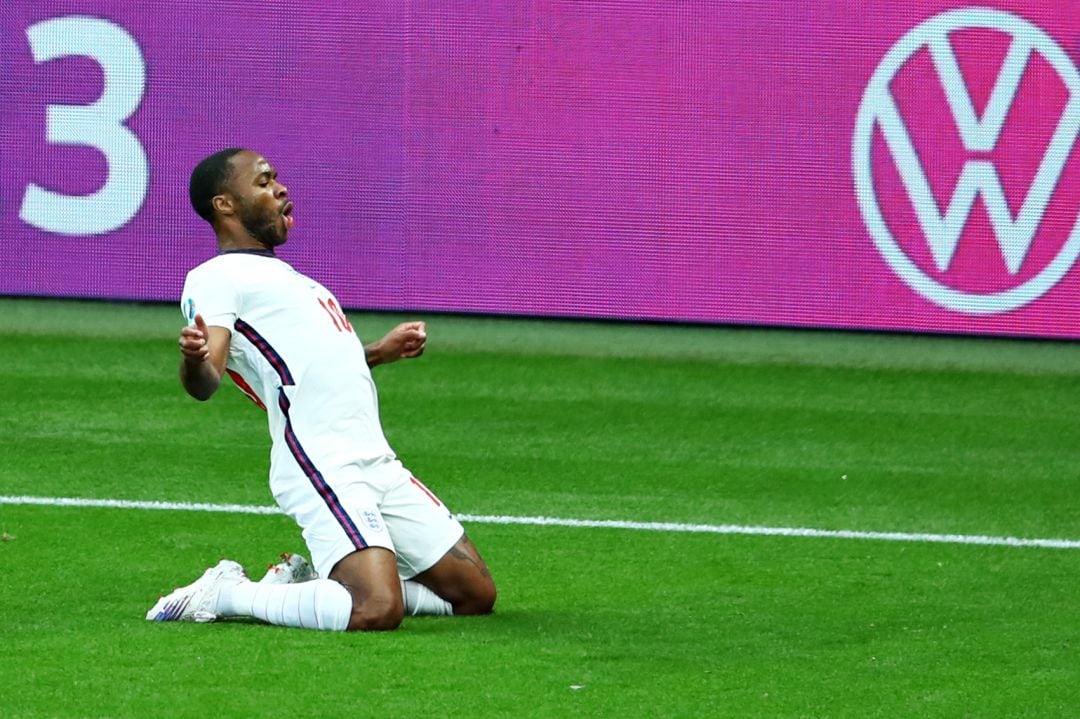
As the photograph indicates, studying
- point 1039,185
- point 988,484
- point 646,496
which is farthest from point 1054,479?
point 1039,185

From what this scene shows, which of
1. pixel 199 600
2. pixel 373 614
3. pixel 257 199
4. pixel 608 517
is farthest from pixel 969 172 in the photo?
pixel 199 600

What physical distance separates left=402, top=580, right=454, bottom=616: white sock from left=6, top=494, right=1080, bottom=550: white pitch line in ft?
5.23

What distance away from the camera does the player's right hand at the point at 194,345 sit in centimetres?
580

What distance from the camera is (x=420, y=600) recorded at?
660 centimetres

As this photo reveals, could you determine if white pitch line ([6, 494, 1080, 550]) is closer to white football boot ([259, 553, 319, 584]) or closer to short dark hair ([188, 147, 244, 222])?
white football boot ([259, 553, 319, 584])

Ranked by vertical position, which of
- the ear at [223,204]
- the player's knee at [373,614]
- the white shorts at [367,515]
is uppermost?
the ear at [223,204]

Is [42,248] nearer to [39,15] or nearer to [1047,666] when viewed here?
[39,15]

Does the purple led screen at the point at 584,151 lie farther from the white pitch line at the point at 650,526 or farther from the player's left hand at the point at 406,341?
the player's left hand at the point at 406,341

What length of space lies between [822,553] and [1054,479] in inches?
78.6

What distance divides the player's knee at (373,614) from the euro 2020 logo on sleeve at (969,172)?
610 centimetres

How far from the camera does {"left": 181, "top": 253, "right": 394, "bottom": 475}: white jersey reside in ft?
20.7

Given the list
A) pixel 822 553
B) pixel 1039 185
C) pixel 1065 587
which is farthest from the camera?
pixel 1039 185

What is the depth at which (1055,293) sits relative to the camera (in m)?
11.6

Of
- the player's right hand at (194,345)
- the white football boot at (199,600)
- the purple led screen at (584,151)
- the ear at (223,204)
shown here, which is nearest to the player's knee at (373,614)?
the white football boot at (199,600)
